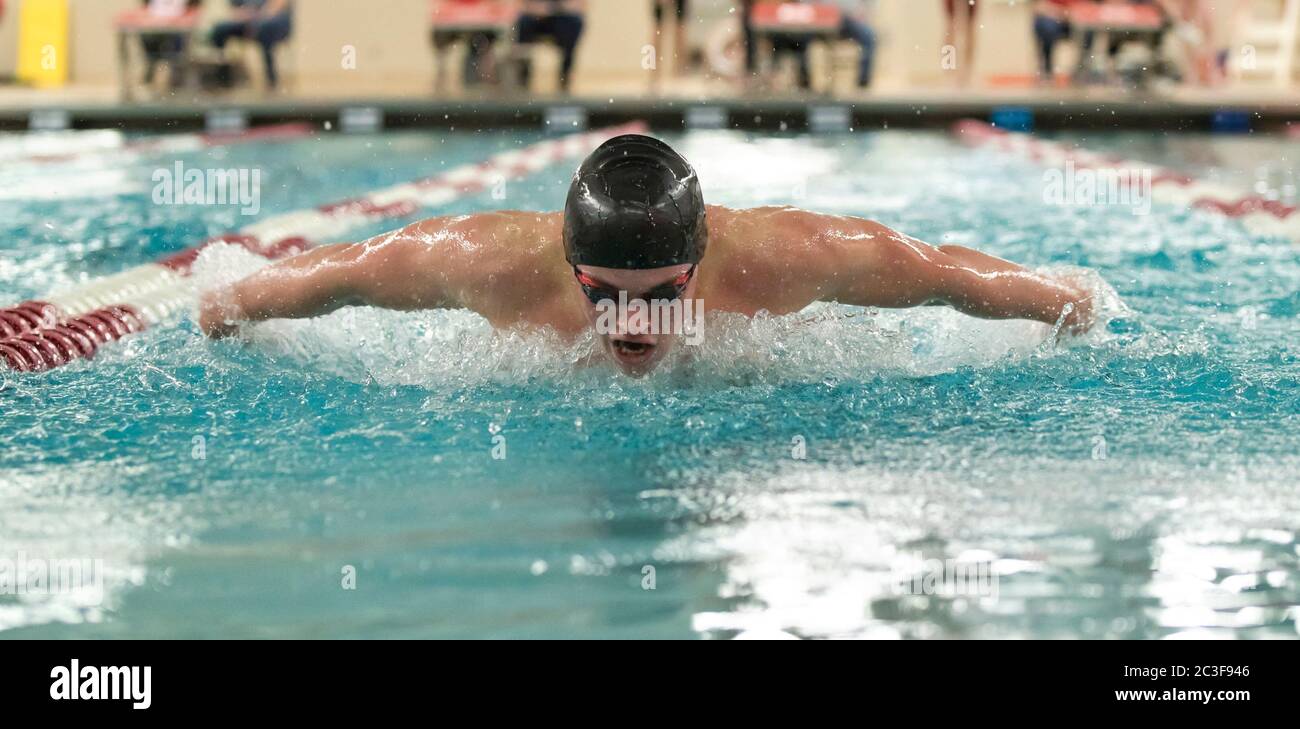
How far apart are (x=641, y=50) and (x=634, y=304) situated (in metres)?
11.8

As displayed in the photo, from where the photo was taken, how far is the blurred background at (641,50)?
10711mm

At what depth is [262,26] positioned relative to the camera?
10.8 metres

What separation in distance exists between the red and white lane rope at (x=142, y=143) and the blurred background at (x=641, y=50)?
646 millimetres

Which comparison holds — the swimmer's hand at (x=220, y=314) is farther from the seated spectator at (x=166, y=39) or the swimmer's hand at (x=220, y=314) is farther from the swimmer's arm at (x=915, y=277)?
the seated spectator at (x=166, y=39)

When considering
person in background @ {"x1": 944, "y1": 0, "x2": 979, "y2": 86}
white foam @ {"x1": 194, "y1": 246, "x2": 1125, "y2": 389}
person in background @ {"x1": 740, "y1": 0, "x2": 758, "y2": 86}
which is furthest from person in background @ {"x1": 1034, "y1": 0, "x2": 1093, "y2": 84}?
white foam @ {"x1": 194, "y1": 246, "x2": 1125, "y2": 389}

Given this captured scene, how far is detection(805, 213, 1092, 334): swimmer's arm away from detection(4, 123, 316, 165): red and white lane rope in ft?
20.5

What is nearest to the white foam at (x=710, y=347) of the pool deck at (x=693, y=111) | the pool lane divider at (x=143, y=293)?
the pool lane divider at (x=143, y=293)

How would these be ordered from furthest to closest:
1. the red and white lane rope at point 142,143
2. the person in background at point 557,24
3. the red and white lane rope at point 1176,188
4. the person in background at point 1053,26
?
the person in background at point 1053,26 → the person in background at point 557,24 → the red and white lane rope at point 142,143 → the red and white lane rope at point 1176,188

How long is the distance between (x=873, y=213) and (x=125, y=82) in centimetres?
663

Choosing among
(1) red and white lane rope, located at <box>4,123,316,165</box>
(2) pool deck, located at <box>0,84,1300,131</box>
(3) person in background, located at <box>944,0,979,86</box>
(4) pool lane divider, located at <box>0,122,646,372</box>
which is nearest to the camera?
(4) pool lane divider, located at <box>0,122,646,372</box>

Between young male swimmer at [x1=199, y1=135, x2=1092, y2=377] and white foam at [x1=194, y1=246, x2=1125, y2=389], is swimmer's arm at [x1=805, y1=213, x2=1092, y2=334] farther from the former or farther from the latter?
white foam at [x1=194, y1=246, x2=1125, y2=389]

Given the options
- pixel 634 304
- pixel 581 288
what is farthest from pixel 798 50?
pixel 634 304

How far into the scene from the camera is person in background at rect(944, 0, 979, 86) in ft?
37.2
